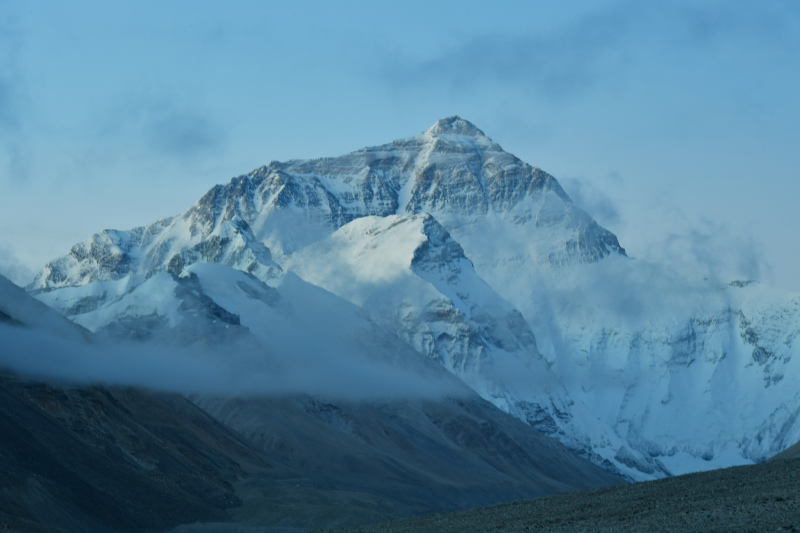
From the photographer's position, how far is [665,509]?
226ft

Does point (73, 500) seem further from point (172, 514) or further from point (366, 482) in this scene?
point (366, 482)

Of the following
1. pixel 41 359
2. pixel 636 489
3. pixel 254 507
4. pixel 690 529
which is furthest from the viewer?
pixel 41 359

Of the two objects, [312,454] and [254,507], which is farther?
[312,454]

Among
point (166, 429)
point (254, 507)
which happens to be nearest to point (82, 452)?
point (254, 507)

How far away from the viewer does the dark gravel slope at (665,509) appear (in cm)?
6198

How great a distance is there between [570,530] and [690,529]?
6.80m

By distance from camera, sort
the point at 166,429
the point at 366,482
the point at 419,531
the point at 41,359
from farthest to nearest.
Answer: the point at 366,482 → the point at 166,429 → the point at 41,359 → the point at 419,531

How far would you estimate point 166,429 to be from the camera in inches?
5974

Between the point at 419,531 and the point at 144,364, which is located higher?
the point at 144,364

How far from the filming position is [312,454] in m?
191

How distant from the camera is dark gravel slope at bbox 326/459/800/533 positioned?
62.0m

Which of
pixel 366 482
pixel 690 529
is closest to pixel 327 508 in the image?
pixel 366 482

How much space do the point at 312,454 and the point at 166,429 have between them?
42787 millimetres

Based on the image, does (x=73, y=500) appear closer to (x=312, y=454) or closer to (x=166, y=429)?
(x=166, y=429)
